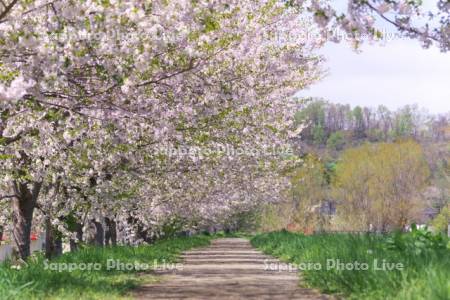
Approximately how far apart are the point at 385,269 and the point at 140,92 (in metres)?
5.39

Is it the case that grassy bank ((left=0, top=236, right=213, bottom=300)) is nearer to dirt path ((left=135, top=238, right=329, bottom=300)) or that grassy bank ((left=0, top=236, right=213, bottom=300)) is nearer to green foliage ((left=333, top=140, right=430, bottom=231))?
dirt path ((left=135, top=238, right=329, bottom=300))

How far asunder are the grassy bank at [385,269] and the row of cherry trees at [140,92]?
9.39 ft

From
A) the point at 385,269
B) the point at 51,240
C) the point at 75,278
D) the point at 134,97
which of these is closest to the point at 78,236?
the point at 51,240

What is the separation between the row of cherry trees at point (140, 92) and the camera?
878 cm

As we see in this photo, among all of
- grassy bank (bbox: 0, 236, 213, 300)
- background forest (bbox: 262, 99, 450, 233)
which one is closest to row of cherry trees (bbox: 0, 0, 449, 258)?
grassy bank (bbox: 0, 236, 213, 300)

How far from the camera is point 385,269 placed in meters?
9.77

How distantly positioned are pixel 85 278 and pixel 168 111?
3.40m

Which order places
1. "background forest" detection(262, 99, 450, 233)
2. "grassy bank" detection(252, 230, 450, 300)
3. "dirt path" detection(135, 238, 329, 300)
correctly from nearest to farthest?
"grassy bank" detection(252, 230, 450, 300), "dirt path" detection(135, 238, 329, 300), "background forest" detection(262, 99, 450, 233)

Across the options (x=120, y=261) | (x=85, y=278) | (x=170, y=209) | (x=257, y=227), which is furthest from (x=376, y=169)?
(x=85, y=278)

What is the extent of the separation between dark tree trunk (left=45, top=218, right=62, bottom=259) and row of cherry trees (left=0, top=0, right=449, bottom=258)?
0.26ft

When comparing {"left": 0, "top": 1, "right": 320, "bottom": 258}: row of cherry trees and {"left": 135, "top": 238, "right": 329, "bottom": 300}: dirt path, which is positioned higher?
{"left": 0, "top": 1, "right": 320, "bottom": 258}: row of cherry trees

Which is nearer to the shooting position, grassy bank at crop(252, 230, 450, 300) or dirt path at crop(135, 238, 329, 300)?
grassy bank at crop(252, 230, 450, 300)

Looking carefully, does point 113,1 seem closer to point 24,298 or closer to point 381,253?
point 24,298

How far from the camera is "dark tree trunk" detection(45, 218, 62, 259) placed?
73.2ft
